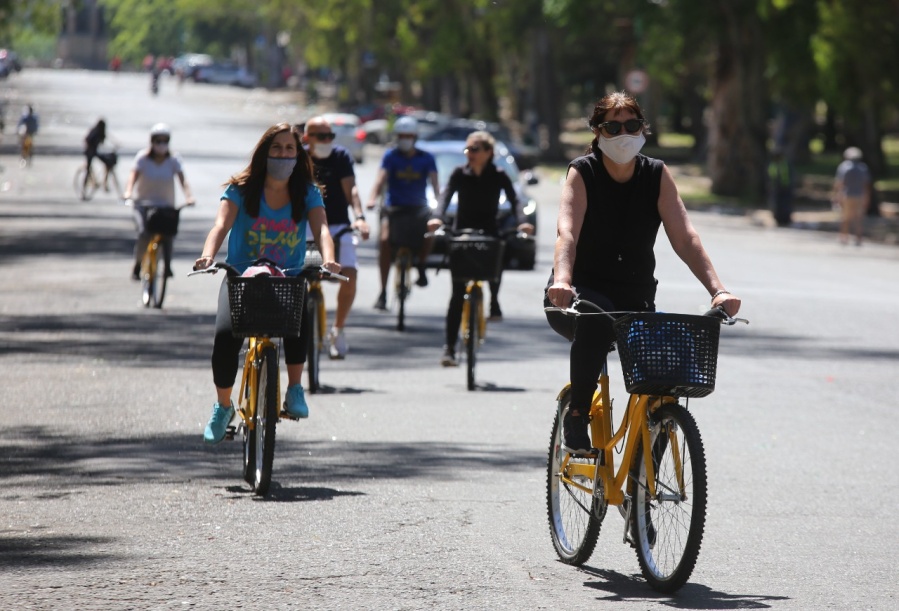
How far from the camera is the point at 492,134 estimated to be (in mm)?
49594

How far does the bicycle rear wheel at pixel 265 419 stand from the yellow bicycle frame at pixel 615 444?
1.87 meters

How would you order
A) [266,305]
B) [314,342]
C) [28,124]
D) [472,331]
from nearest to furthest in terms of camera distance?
[266,305] → [314,342] → [472,331] → [28,124]

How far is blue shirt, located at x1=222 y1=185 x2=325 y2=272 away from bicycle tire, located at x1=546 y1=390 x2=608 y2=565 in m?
2.35

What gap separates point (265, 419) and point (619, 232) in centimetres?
246

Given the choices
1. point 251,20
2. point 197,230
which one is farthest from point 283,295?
point 251,20

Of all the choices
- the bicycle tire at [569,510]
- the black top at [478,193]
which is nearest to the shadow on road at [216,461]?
the bicycle tire at [569,510]

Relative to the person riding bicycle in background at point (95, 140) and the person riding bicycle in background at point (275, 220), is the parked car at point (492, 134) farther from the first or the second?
the person riding bicycle in background at point (275, 220)

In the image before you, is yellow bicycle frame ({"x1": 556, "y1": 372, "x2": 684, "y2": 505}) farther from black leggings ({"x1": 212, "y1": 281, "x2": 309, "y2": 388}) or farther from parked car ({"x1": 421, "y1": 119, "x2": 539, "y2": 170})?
parked car ({"x1": 421, "y1": 119, "x2": 539, "y2": 170})

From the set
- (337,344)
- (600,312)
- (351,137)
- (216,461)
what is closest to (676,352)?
(600,312)

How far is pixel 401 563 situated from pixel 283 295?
180 cm

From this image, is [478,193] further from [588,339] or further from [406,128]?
[588,339]

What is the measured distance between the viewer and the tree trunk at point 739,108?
42906mm

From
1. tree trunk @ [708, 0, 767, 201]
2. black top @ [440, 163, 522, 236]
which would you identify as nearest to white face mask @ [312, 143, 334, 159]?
black top @ [440, 163, 522, 236]

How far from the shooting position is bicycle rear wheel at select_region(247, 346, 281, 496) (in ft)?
27.0
